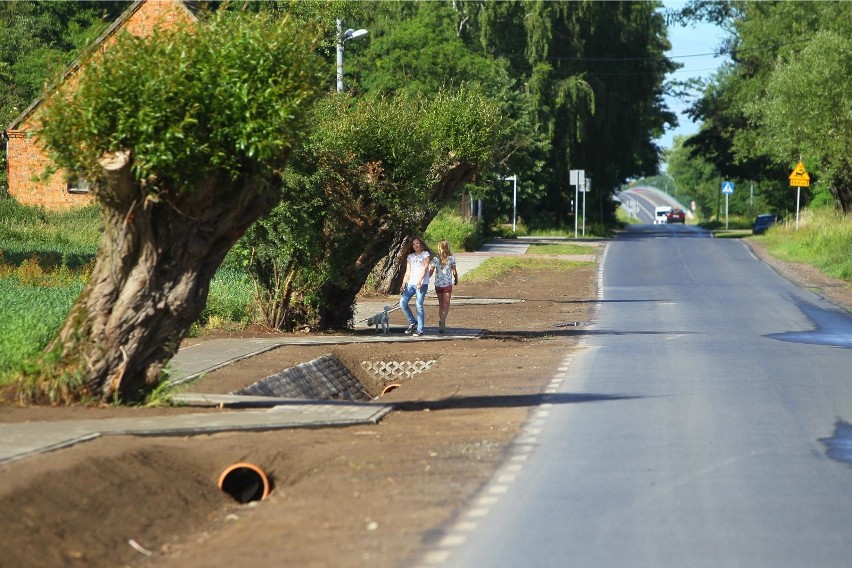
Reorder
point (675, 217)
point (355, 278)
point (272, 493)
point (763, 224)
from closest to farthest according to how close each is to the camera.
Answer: point (272, 493)
point (355, 278)
point (763, 224)
point (675, 217)

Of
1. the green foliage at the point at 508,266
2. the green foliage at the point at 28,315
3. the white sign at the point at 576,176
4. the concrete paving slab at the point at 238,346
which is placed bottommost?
the green foliage at the point at 508,266

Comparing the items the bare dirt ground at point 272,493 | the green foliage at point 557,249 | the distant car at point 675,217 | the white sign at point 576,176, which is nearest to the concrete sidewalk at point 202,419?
the bare dirt ground at point 272,493

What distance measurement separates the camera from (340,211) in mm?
20125

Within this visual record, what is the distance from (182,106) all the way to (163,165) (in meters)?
0.59

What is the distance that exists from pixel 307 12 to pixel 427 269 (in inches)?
462

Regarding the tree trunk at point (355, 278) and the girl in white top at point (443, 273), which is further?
the girl in white top at point (443, 273)

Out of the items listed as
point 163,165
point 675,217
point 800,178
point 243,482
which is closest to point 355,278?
point 163,165

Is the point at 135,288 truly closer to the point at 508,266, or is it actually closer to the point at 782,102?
the point at 508,266

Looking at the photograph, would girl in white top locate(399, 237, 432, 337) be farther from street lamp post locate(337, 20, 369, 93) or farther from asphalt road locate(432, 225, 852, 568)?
street lamp post locate(337, 20, 369, 93)

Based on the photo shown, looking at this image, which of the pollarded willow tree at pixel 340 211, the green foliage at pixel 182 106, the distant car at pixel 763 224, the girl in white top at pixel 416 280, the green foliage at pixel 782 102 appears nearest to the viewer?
the green foliage at pixel 182 106

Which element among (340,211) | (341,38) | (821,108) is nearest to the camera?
(340,211)

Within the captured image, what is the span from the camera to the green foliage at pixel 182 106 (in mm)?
11172

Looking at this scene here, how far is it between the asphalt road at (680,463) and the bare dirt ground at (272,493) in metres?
0.34

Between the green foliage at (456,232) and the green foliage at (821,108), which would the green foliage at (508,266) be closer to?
the green foliage at (456,232)
